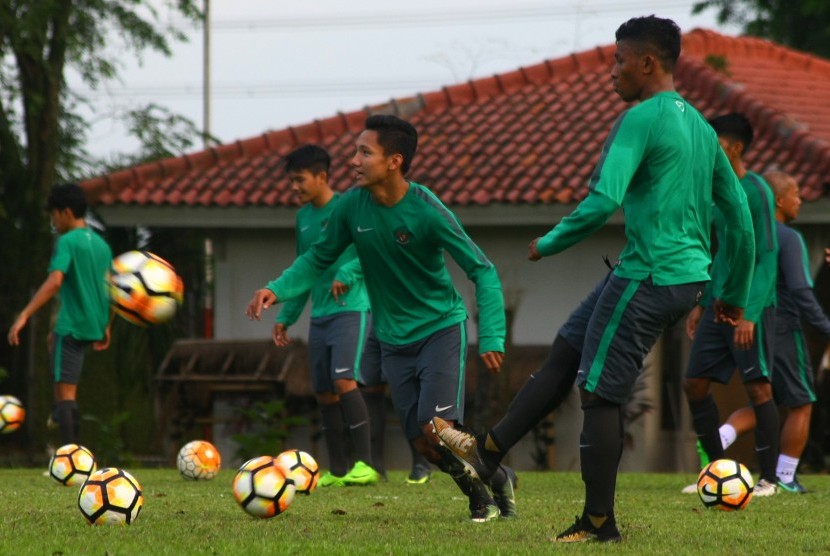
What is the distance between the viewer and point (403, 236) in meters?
7.35

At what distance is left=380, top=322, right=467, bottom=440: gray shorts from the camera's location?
7.31 meters

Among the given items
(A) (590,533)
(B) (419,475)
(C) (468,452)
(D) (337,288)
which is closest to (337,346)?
(D) (337,288)

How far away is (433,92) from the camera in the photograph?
69.7 ft

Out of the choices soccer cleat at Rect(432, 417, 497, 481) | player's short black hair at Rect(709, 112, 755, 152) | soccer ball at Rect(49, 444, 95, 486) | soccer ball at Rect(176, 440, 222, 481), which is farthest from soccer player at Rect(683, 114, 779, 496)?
soccer ball at Rect(49, 444, 95, 486)

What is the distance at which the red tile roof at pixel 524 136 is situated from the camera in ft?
57.7

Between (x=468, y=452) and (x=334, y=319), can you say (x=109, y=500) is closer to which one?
(x=468, y=452)

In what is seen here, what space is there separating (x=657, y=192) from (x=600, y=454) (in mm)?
1065

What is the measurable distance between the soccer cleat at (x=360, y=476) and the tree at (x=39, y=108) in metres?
8.90

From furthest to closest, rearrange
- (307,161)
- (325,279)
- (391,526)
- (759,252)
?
1. (325,279)
2. (307,161)
3. (759,252)
4. (391,526)

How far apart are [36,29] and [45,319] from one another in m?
3.73

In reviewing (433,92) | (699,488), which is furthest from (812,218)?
(699,488)

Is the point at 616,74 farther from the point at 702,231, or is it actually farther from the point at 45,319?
the point at 45,319

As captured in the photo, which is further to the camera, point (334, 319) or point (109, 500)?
point (334, 319)

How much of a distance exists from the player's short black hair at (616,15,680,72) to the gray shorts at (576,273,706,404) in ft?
3.08
